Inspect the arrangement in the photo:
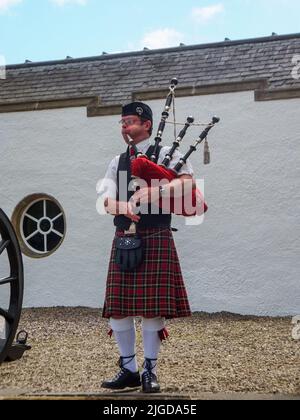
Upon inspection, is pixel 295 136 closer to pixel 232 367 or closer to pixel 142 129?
pixel 232 367

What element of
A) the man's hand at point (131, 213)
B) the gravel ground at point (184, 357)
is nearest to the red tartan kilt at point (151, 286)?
the man's hand at point (131, 213)

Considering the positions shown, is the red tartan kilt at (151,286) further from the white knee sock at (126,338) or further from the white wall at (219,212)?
the white wall at (219,212)

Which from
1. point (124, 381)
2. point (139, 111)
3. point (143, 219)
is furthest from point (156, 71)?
point (124, 381)

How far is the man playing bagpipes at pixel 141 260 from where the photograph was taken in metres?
3.85

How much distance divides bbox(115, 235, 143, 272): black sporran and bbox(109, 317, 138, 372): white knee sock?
331mm

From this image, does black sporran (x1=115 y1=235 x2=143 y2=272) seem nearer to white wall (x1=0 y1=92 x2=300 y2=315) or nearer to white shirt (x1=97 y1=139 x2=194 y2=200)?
white shirt (x1=97 y1=139 x2=194 y2=200)

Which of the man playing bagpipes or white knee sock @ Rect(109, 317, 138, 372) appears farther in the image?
white knee sock @ Rect(109, 317, 138, 372)

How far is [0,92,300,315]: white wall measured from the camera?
341 inches

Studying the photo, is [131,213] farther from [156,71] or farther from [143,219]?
[156,71]

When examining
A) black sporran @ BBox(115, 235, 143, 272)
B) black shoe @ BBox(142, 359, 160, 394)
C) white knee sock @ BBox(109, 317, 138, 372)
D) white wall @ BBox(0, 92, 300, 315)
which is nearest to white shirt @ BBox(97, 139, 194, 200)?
black sporran @ BBox(115, 235, 143, 272)

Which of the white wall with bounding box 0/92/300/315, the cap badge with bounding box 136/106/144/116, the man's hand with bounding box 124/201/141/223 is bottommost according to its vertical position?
the man's hand with bounding box 124/201/141/223

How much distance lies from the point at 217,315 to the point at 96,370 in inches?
143
